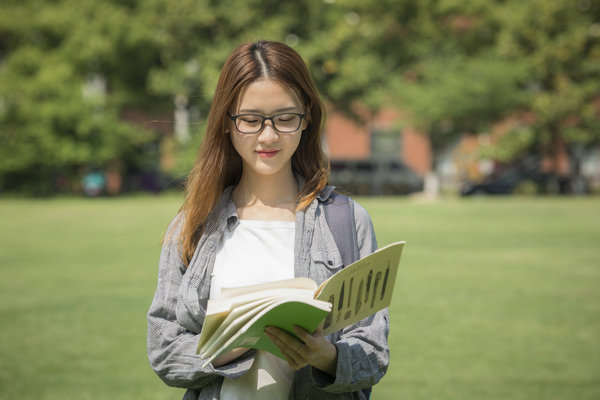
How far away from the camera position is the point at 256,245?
2205 mm

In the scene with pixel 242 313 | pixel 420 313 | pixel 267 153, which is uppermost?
pixel 267 153

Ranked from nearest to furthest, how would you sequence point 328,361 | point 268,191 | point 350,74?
1. point 328,361
2. point 268,191
3. point 350,74

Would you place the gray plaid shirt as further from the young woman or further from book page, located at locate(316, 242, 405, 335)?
book page, located at locate(316, 242, 405, 335)

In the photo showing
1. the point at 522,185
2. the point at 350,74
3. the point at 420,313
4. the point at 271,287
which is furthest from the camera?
the point at 350,74

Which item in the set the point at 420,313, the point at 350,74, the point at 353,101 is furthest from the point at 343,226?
the point at 353,101

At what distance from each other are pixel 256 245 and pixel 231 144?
0.38 m

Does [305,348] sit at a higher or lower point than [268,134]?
lower

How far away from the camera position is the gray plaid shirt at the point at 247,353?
203 cm

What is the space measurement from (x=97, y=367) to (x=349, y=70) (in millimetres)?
26060

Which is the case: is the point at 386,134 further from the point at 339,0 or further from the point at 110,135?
the point at 110,135

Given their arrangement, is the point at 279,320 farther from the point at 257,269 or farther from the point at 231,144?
the point at 231,144

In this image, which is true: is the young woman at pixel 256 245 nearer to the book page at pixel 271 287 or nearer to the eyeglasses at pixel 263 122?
the eyeglasses at pixel 263 122

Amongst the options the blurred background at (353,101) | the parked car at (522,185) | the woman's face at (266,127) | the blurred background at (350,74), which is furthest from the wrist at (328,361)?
the parked car at (522,185)

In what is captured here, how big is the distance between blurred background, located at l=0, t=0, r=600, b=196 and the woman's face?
1069 inches
